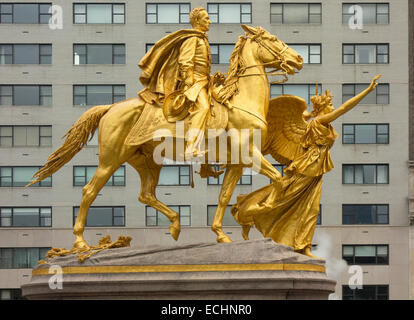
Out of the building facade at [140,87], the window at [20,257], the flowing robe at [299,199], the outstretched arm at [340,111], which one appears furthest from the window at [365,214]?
the outstretched arm at [340,111]

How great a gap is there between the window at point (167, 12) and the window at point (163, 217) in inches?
395

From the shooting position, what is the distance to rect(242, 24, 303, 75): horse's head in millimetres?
24125

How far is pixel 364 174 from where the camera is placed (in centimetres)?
5562

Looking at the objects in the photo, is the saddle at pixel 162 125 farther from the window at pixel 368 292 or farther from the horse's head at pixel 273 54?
the window at pixel 368 292

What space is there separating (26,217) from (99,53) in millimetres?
9614

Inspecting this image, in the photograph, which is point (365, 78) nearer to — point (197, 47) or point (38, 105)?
point (38, 105)

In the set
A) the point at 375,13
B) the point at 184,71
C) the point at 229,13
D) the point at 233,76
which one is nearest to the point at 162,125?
the point at 184,71

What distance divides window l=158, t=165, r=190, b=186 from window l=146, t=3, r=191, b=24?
799 centimetres

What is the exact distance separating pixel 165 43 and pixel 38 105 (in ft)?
108

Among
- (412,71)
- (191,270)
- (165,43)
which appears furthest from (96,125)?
(412,71)

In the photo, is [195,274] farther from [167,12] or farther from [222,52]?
[167,12]

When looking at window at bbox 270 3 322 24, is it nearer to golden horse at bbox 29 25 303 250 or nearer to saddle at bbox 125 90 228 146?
golden horse at bbox 29 25 303 250

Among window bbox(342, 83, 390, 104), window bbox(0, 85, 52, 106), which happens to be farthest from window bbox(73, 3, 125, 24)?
window bbox(342, 83, 390, 104)

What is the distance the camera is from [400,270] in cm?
5469
